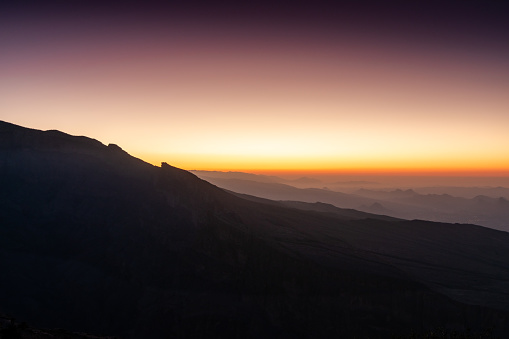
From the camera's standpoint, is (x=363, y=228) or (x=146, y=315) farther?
(x=363, y=228)

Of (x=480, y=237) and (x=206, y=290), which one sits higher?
(x=480, y=237)

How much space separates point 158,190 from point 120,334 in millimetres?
44937

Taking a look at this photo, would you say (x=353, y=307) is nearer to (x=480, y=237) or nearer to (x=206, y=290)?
(x=206, y=290)

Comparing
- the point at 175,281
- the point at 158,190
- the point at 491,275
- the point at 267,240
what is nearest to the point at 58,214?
the point at 158,190

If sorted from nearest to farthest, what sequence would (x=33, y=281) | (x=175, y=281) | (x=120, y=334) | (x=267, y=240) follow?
(x=120, y=334)
(x=33, y=281)
(x=175, y=281)
(x=267, y=240)

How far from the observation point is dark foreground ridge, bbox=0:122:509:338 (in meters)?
78.2

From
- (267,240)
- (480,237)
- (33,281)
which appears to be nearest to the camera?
(33,281)

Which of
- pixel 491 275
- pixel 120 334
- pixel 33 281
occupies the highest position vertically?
pixel 491 275

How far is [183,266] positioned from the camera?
90.8 metres

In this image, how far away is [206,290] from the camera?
85375mm

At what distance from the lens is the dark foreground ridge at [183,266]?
7819cm

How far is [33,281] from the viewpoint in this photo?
81562mm

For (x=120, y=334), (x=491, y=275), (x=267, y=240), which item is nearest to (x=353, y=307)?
(x=267, y=240)

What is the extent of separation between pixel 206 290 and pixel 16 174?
74.6 meters
